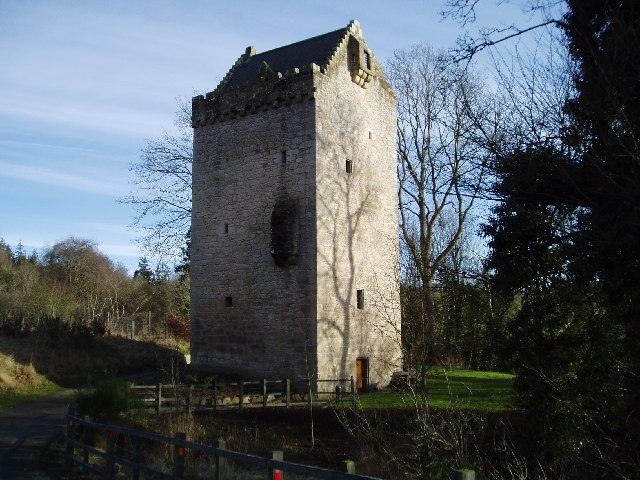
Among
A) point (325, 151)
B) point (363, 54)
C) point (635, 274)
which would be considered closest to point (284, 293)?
point (325, 151)

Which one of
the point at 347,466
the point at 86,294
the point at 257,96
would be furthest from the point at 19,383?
the point at 86,294

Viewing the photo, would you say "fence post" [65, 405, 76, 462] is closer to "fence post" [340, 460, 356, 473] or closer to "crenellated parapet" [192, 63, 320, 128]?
"fence post" [340, 460, 356, 473]

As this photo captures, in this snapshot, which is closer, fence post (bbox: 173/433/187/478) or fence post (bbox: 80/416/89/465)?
fence post (bbox: 173/433/187/478)

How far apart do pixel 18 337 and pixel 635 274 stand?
19845 millimetres

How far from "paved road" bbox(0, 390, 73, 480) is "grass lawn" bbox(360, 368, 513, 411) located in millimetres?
6428

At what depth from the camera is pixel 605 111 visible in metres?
7.50

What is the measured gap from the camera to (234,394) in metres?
14.3

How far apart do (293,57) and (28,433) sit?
1288cm

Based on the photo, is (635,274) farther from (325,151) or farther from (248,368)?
(248,368)

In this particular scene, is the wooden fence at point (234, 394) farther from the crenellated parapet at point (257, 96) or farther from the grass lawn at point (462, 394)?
the crenellated parapet at point (257, 96)

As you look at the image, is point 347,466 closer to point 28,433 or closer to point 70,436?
point 70,436

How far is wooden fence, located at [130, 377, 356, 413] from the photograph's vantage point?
41.4 ft

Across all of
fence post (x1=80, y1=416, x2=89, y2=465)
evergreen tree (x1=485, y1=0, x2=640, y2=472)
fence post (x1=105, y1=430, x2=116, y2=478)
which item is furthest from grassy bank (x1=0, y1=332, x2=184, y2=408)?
evergreen tree (x1=485, y1=0, x2=640, y2=472)

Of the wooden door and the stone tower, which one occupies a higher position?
the stone tower
